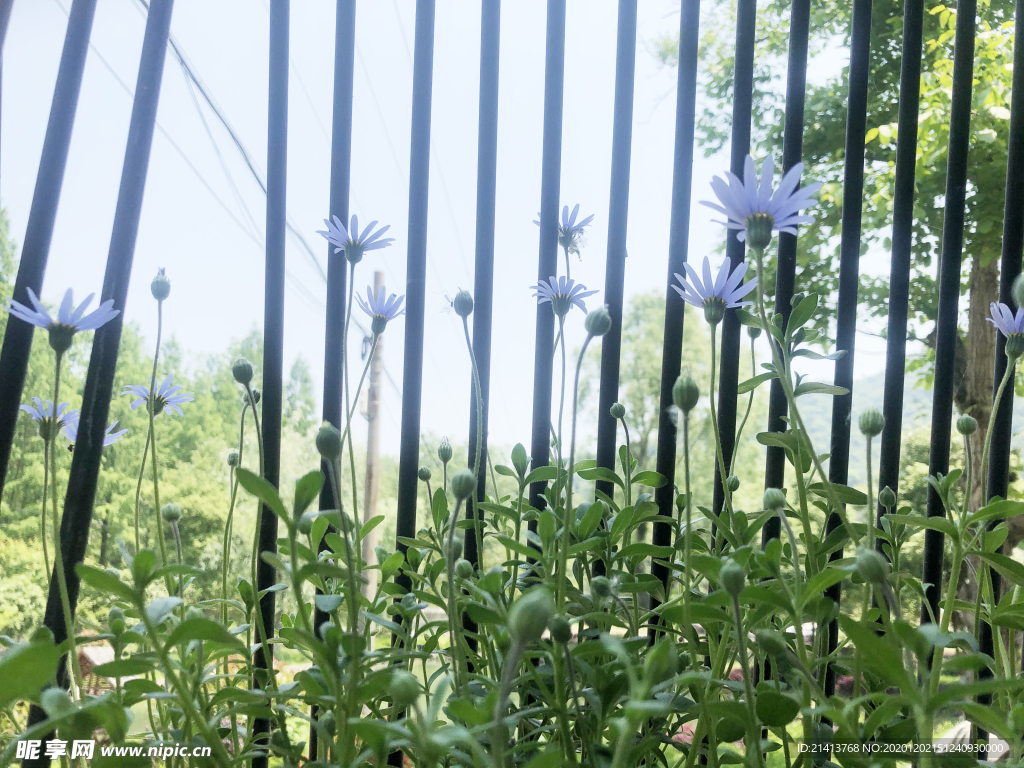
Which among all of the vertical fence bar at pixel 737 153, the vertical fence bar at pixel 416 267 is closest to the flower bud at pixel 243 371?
the vertical fence bar at pixel 416 267

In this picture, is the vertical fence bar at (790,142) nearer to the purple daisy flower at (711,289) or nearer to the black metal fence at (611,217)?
the black metal fence at (611,217)

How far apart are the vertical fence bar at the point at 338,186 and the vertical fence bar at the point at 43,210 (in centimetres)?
25

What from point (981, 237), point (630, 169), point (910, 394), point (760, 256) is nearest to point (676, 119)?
Result: point (630, 169)

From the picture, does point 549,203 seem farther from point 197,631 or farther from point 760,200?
point 197,631

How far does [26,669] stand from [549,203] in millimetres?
697

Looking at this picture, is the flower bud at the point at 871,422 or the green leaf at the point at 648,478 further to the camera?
the green leaf at the point at 648,478

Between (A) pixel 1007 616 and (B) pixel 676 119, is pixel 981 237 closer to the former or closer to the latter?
(B) pixel 676 119

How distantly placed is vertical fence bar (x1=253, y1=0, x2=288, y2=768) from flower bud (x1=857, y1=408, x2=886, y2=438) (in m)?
0.57

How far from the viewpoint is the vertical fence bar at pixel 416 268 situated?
2.47 feet

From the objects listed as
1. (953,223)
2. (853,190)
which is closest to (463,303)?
(853,190)

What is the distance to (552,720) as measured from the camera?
0.52 meters

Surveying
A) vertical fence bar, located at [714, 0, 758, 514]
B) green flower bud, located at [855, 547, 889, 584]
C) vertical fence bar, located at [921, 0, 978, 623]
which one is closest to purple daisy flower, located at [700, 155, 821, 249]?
green flower bud, located at [855, 547, 889, 584]

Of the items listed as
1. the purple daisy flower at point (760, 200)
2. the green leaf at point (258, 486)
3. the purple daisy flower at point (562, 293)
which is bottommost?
the green leaf at point (258, 486)

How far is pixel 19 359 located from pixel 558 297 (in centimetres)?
52
